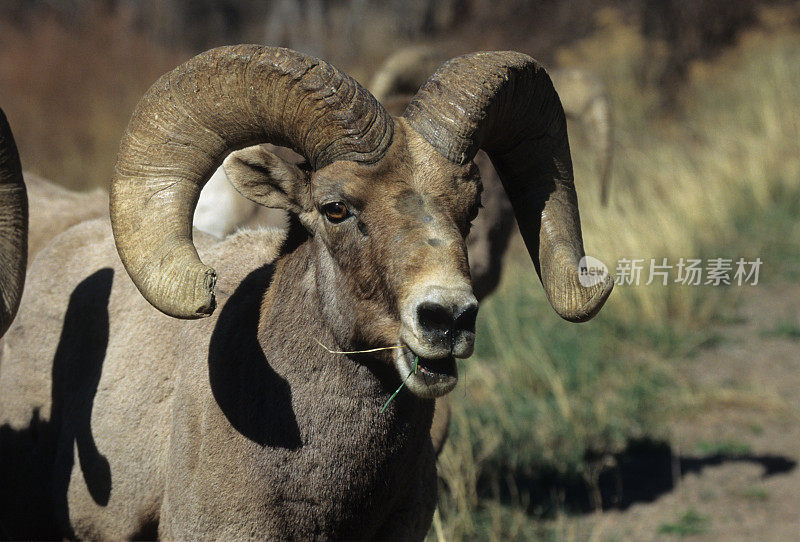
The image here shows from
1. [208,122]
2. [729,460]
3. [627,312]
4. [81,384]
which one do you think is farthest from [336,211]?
[627,312]

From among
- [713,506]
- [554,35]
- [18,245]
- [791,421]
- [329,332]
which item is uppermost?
[554,35]

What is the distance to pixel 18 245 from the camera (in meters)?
3.65

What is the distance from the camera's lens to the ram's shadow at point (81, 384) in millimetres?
A: 4086

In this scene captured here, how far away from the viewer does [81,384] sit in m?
4.28

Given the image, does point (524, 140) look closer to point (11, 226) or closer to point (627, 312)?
point (11, 226)

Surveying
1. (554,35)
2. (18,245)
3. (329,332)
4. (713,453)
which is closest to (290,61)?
(329,332)

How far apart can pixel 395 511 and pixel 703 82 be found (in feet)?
53.6

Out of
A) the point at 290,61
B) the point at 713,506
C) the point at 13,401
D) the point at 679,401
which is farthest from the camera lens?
the point at 679,401

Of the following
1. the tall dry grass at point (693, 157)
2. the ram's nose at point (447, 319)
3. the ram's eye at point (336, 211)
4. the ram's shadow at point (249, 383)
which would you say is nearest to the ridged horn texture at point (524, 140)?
the ram's eye at point (336, 211)

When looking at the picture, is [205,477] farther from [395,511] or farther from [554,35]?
[554,35]

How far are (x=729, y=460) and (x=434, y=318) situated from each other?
4.99 m

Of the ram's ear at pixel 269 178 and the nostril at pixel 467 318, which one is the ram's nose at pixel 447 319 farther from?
the ram's ear at pixel 269 178

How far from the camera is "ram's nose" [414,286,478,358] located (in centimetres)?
289

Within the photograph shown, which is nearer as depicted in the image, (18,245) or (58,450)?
(18,245)
